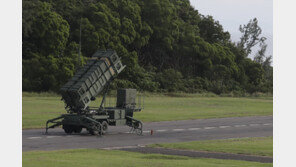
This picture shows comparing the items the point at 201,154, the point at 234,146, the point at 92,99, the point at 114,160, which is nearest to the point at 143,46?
the point at 92,99

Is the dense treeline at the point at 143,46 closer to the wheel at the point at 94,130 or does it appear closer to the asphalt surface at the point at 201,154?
the wheel at the point at 94,130

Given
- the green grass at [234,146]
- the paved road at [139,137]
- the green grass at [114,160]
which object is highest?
the green grass at [114,160]

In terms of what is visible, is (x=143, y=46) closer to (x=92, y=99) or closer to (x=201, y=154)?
(x=92, y=99)

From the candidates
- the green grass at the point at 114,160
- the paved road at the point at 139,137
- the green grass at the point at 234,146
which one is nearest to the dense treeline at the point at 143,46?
the paved road at the point at 139,137

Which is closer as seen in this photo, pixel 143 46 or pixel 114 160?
pixel 114 160

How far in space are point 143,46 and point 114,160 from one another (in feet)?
243

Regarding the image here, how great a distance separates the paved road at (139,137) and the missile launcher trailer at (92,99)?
26.1 inches

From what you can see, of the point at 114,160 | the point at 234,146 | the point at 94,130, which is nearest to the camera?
the point at 114,160

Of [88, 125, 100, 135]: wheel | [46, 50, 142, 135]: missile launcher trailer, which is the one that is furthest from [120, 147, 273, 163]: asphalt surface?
[46, 50, 142, 135]: missile launcher trailer

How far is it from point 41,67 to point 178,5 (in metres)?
43.3

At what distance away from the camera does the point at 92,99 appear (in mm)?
28344

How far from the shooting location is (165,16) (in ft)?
292

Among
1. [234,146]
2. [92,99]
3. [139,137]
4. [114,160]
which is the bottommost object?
[139,137]

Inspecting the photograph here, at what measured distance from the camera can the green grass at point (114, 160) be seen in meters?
16.1
